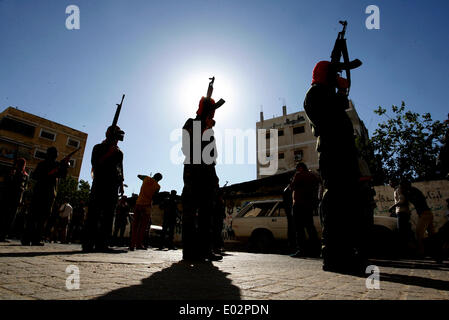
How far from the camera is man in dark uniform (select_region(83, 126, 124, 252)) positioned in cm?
383

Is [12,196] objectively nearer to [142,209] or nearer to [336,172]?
[142,209]

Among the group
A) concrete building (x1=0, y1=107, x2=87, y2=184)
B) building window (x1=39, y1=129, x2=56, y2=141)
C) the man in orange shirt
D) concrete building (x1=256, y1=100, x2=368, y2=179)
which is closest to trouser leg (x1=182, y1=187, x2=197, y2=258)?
the man in orange shirt

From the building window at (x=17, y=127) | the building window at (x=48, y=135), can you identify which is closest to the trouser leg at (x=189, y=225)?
the building window at (x=17, y=127)

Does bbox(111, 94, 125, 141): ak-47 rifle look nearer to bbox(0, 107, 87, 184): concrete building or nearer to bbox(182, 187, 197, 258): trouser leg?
bbox(182, 187, 197, 258): trouser leg

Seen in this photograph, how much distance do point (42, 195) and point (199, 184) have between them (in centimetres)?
326

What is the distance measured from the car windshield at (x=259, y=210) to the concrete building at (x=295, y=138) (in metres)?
23.8

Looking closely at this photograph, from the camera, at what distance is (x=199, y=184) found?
3195 millimetres

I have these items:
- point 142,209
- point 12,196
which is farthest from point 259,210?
point 12,196

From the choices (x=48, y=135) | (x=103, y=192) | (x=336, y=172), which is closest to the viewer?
(x=336, y=172)

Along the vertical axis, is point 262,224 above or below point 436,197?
below

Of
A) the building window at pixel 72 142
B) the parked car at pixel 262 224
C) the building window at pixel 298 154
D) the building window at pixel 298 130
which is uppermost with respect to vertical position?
the building window at pixel 298 130

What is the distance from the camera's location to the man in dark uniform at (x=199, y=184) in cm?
298

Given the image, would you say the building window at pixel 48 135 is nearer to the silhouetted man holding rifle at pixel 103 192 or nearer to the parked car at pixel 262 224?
the parked car at pixel 262 224

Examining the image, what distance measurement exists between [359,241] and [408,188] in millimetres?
4118
